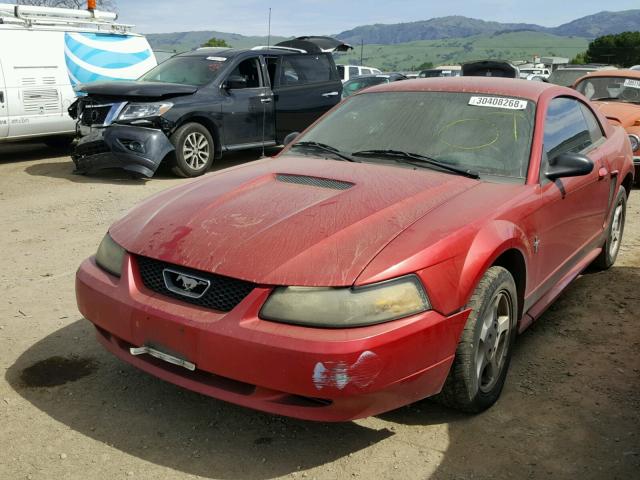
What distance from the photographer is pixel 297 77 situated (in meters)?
10.4

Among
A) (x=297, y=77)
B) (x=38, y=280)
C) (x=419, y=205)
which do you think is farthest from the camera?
(x=297, y=77)

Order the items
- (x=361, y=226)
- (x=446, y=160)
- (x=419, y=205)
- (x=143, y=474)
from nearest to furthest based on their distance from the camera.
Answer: (x=143, y=474) < (x=361, y=226) < (x=419, y=205) < (x=446, y=160)

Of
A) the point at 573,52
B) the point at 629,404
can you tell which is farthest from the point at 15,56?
the point at 573,52

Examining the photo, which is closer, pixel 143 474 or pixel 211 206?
pixel 143 474

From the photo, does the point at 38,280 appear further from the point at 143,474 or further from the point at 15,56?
the point at 15,56

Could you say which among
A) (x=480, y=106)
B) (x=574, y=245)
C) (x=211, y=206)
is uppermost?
(x=480, y=106)

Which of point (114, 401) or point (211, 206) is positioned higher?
point (211, 206)

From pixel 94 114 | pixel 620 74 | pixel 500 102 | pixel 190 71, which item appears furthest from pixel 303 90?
pixel 500 102

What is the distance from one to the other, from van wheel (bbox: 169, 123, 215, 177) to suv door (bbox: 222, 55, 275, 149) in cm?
38

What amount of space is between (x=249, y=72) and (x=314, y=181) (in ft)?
22.9

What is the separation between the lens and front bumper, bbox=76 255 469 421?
2322mm

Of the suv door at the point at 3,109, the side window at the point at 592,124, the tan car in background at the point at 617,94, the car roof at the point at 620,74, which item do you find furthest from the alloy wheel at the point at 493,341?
the suv door at the point at 3,109

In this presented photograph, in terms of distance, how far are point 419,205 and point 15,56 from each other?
334 inches

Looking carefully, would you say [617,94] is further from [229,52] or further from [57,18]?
[57,18]
